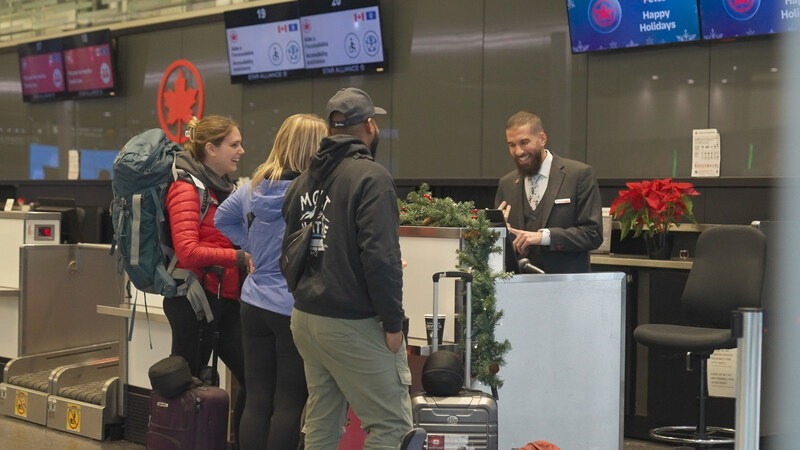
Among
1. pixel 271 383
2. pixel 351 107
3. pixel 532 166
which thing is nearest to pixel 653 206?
pixel 532 166

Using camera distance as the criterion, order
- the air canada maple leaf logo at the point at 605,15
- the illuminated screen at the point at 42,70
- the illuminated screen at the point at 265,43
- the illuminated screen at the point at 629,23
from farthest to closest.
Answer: the illuminated screen at the point at 42,70, the illuminated screen at the point at 265,43, the air canada maple leaf logo at the point at 605,15, the illuminated screen at the point at 629,23

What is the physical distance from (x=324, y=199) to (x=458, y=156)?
13.9ft

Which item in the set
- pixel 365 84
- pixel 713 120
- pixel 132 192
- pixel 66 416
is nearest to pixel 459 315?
pixel 132 192

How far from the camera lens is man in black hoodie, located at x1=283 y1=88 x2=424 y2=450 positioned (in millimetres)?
2656

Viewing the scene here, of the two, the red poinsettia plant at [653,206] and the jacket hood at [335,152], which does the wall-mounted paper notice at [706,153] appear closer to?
the red poinsettia plant at [653,206]

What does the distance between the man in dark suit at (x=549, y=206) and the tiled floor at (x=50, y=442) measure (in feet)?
3.86

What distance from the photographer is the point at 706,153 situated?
18.5 ft

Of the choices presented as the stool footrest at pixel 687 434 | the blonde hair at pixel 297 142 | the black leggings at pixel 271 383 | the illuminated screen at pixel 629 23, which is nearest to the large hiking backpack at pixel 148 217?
the black leggings at pixel 271 383

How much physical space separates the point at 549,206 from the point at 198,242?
4.84 ft

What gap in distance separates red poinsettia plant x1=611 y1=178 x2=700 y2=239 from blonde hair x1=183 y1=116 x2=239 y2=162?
219 cm

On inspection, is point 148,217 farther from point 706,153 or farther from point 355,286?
point 706,153

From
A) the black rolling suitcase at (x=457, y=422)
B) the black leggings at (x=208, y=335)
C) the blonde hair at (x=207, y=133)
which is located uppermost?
the blonde hair at (x=207, y=133)

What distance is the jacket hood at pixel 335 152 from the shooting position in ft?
9.11

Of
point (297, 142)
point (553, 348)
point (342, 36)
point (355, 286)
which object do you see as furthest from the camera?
point (342, 36)
